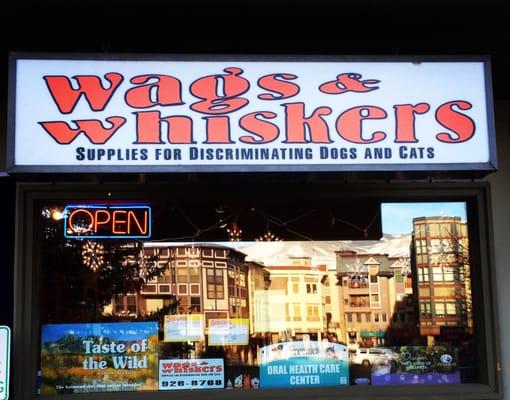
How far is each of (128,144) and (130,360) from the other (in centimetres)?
244

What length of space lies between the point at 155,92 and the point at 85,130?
489 mm

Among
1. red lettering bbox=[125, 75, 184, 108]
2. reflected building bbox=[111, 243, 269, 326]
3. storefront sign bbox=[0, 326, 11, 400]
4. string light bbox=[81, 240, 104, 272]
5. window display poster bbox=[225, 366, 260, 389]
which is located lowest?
window display poster bbox=[225, 366, 260, 389]

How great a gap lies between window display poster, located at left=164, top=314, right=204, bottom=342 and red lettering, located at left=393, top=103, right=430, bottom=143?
291 centimetres

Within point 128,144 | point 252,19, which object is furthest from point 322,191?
point 128,144

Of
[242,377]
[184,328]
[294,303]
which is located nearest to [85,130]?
[184,328]

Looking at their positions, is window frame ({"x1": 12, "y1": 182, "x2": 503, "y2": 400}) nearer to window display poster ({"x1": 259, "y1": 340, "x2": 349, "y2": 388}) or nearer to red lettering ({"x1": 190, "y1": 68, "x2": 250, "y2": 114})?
window display poster ({"x1": 259, "y1": 340, "x2": 349, "y2": 388})

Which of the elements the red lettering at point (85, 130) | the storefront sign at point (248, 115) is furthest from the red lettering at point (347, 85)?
the red lettering at point (85, 130)

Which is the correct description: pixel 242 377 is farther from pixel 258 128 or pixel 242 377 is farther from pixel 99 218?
pixel 258 128

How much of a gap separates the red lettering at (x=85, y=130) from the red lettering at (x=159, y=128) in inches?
4.8

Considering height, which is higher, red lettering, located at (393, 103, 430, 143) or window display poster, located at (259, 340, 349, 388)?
red lettering, located at (393, 103, 430, 143)

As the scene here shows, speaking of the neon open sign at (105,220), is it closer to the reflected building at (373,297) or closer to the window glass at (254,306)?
the window glass at (254,306)

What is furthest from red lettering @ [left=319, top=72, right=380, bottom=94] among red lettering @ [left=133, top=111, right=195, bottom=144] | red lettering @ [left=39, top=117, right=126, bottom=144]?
red lettering @ [left=39, top=117, right=126, bottom=144]

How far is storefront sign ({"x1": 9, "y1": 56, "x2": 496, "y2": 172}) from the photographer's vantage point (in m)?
4.06

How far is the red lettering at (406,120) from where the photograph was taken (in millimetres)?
4191
